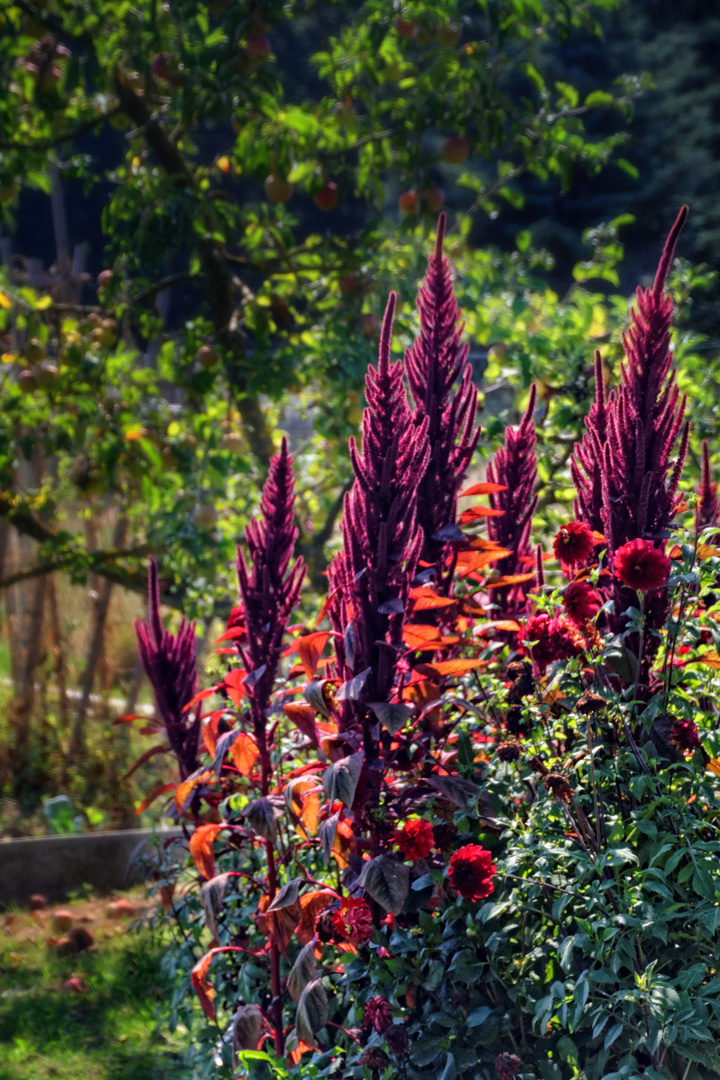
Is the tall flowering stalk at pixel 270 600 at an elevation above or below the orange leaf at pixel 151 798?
above

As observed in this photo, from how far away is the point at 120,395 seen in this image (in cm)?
354

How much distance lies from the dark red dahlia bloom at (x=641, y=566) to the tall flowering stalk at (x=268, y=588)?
0.53 m

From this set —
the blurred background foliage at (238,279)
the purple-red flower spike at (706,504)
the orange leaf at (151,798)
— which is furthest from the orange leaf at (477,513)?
the blurred background foliage at (238,279)

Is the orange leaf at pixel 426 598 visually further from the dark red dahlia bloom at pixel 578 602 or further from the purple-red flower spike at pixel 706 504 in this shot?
the purple-red flower spike at pixel 706 504

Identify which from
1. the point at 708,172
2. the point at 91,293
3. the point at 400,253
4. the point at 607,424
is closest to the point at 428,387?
the point at 607,424

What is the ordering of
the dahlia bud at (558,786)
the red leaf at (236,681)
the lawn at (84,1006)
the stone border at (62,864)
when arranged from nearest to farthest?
the dahlia bud at (558,786)
the red leaf at (236,681)
the lawn at (84,1006)
the stone border at (62,864)

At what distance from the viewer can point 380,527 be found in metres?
1.24

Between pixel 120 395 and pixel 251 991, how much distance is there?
→ 245 centimetres

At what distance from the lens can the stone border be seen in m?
3.28

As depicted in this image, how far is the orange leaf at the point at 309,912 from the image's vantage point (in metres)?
1.28

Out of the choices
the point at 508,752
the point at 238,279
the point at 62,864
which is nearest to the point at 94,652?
the point at 62,864

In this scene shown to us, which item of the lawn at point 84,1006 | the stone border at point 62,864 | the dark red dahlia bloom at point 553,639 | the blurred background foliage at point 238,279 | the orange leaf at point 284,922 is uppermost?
the blurred background foliage at point 238,279

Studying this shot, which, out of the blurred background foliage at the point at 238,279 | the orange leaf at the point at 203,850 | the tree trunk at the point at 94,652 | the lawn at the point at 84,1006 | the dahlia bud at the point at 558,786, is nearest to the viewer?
the dahlia bud at the point at 558,786

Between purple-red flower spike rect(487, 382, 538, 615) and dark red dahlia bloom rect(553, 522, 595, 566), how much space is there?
0.31m
